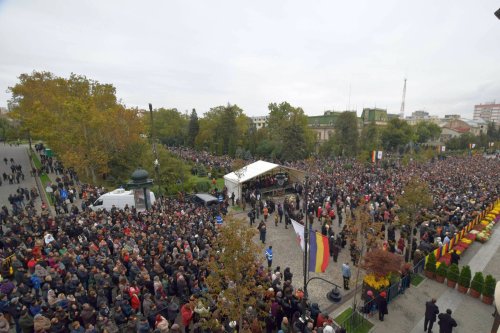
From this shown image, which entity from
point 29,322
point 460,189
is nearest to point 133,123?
point 29,322

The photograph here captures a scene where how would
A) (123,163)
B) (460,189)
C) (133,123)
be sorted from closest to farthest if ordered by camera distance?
(460,189), (123,163), (133,123)

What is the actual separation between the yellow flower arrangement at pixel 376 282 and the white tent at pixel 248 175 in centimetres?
1441

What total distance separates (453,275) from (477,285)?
2.78ft

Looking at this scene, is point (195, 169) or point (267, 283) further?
point (195, 169)

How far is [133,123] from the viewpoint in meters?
34.0

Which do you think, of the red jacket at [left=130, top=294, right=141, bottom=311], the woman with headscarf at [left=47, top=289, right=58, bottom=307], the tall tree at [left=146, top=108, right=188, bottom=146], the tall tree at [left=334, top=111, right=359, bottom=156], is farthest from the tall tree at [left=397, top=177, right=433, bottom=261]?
the tall tree at [left=146, top=108, right=188, bottom=146]

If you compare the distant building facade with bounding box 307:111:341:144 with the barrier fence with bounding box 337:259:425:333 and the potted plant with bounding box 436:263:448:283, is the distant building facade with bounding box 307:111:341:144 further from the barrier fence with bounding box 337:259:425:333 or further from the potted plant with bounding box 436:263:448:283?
the barrier fence with bounding box 337:259:425:333

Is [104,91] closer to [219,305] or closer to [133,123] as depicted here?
[133,123]

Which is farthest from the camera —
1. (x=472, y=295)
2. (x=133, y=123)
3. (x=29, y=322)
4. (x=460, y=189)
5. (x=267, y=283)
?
(x=133, y=123)

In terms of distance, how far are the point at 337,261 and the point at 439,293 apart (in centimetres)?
435

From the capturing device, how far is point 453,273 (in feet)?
39.0

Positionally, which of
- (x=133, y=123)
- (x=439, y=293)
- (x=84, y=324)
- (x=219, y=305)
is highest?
(x=133, y=123)

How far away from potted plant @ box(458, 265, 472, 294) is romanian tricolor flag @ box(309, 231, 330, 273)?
7.18 metres

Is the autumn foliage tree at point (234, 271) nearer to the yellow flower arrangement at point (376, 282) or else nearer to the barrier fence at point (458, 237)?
the yellow flower arrangement at point (376, 282)
